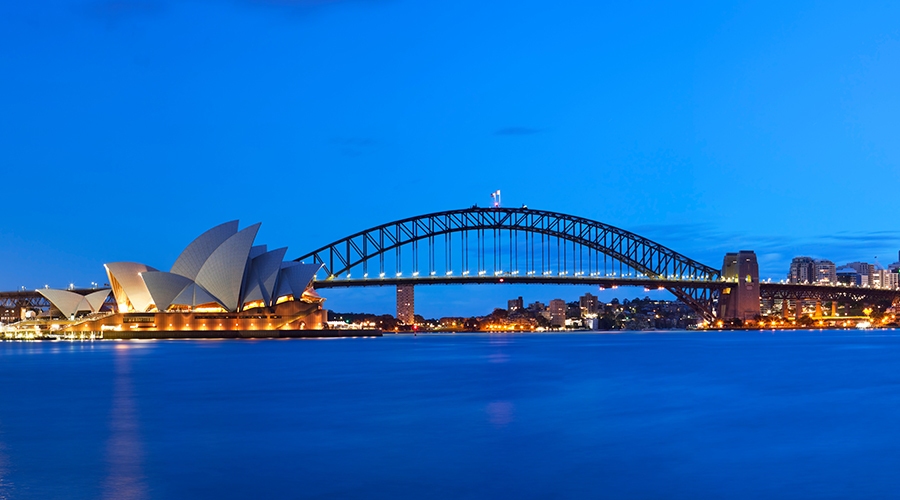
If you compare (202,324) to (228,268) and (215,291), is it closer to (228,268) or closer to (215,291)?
(215,291)

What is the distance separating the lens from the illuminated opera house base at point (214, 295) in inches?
2830

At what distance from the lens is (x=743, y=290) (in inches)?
4109

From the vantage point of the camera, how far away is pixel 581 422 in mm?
15711

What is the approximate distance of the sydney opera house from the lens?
71.8 metres

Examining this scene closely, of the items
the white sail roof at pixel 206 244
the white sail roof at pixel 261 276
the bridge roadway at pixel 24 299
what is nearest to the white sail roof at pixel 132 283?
the white sail roof at pixel 206 244

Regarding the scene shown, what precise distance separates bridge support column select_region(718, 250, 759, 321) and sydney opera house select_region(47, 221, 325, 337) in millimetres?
56008

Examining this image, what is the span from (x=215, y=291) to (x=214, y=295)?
68 cm

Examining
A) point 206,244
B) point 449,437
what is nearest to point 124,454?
point 449,437

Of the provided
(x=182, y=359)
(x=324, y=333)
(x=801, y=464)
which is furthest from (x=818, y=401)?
(x=324, y=333)

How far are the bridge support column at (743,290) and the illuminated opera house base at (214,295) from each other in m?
56.1

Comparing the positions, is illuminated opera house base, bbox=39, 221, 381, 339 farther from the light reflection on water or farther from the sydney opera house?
Result: the light reflection on water

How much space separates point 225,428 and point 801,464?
9747mm

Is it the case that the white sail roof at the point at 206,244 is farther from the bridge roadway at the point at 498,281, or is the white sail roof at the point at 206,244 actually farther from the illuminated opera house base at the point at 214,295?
the bridge roadway at the point at 498,281

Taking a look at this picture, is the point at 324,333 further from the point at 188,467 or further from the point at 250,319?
the point at 188,467
